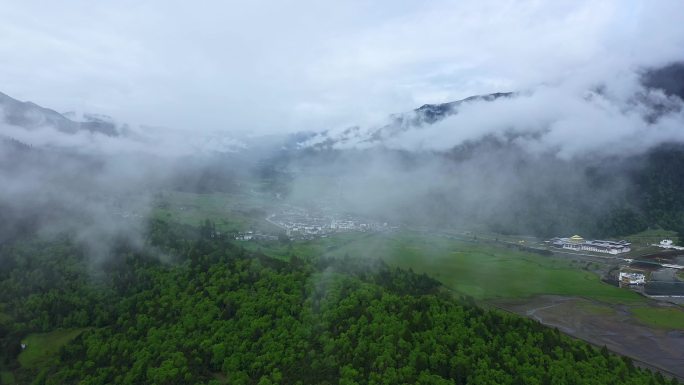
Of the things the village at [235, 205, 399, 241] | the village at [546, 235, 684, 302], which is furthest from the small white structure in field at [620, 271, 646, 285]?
the village at [235, 205, 399, 241]

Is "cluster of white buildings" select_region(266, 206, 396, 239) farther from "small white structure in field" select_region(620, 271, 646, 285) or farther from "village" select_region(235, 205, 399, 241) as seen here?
"small white structure in field" select_region(620, 271, 646, 285)

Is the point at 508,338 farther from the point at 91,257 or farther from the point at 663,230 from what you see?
the point at 663,230

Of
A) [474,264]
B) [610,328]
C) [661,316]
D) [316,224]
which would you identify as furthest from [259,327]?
[316,224]

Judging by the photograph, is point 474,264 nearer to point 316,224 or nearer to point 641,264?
point 641,264

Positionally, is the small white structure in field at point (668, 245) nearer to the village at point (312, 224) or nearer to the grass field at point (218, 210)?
the village at point (312, 224)

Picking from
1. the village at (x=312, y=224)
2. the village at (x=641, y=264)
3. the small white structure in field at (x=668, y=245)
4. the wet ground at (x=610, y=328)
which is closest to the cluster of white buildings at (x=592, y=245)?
the village at (x=641, y=264)

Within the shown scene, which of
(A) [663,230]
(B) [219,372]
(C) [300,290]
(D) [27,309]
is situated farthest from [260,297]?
(A) [663,230]

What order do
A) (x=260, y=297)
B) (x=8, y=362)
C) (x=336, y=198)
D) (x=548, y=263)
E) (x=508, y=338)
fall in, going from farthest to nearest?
1. (x=336, y=198)
2. (x=548, y=263)
3. (x=260, y=297)
4. (x=8, y=362)
5. (x=508, y=338)

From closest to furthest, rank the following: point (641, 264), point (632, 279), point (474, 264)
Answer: point (632, 279), point (474, 264), point (641, 264)
